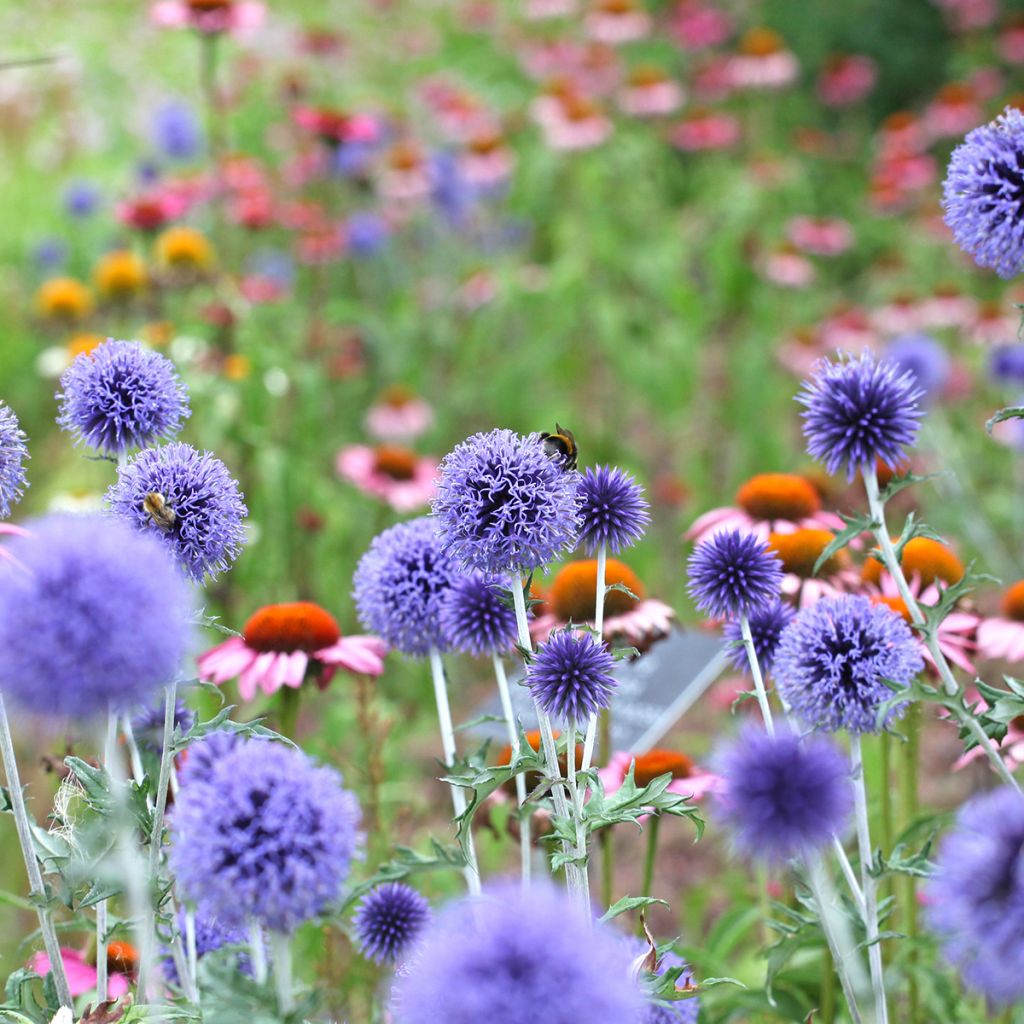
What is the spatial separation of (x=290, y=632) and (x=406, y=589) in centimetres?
31

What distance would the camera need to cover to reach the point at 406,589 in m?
1.64

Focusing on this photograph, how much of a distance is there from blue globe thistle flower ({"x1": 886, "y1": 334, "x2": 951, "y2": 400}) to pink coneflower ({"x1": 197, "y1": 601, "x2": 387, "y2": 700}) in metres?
2.56

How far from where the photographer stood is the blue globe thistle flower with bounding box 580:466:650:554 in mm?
1428

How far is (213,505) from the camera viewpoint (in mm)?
1302

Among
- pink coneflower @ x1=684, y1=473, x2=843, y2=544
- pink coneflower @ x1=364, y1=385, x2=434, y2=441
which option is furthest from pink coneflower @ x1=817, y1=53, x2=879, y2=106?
pink coneflower @ x1=684, y1=473, x2=843, y2=544

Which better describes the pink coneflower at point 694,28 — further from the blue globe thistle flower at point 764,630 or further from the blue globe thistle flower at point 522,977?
the blue globe thistle flower at point 522,977

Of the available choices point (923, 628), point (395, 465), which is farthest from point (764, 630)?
point (395, 465)

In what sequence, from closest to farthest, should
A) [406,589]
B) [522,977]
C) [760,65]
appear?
[522,977], [406,589], [760,65]

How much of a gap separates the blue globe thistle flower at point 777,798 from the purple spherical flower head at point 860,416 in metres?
0.41

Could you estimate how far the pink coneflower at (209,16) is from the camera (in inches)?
146

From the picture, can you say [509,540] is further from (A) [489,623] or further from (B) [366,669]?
(B) [366,669]

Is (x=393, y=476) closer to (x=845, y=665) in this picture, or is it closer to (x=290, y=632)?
(x=290, y=632)

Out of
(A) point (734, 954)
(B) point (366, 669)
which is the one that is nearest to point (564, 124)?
(A) point (734, 954)

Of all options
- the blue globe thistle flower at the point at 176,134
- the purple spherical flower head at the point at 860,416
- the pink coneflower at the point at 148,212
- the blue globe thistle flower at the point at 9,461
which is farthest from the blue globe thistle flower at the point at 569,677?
the blue globe thistle flower at the point at 176,134
